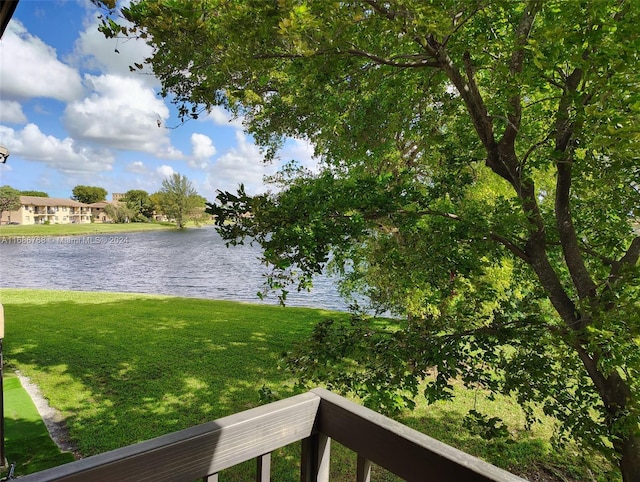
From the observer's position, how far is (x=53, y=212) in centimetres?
3900

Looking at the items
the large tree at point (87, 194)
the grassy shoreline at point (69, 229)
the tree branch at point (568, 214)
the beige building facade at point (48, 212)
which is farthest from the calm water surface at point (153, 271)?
the large tree at point (87, 194)

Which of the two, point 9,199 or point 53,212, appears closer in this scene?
point 9,199

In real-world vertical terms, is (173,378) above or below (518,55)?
below

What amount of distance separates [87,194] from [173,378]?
4908 centimetres

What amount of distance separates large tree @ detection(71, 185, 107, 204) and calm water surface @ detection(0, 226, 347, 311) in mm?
21479

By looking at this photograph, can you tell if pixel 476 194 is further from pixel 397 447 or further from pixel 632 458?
pixel 397 447

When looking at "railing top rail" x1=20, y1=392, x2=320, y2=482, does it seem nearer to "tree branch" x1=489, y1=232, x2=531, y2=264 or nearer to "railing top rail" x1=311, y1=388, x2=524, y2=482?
"railing top rail" x1=311, y1=388, x2=524, y2=482

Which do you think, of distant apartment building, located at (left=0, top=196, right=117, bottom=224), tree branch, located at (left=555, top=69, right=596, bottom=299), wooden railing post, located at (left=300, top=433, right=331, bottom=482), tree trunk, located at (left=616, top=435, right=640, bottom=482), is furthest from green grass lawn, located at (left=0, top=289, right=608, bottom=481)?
distant apartment building, located at (left=0, top=196, right=117, bottom=224)

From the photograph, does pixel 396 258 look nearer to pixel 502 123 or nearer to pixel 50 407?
pixel 502 123

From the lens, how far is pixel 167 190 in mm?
31422

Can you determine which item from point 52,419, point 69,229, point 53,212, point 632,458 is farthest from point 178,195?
point 632,458

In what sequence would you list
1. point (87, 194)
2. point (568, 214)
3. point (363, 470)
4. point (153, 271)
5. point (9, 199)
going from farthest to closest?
point (87, 194)
point (9, 199)
point (153, 271)
point (568, 214)
point (363, 470)

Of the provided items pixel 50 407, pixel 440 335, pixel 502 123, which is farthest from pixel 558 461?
pixel 50 407

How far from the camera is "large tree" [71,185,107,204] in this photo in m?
45.3
